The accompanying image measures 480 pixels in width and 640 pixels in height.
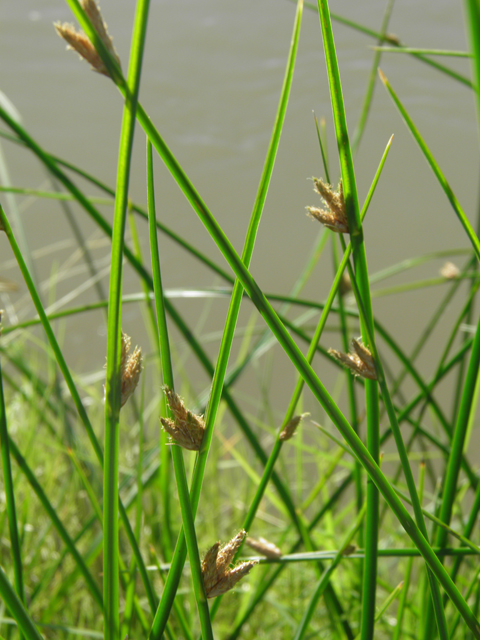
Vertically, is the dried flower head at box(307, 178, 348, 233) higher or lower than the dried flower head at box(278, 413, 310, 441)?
higher

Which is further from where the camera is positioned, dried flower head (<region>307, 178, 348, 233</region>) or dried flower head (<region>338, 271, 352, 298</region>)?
dried flower head (<region>338, 271, 352, 298</region>)

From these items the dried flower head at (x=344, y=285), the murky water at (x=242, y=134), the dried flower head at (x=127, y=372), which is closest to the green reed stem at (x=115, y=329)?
the dried flower head at (x=127, y=372)

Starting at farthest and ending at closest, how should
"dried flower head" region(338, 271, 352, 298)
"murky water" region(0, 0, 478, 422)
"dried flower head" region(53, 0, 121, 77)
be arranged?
"murky water" region(0, 0, 478, 422) < "dried flower head" region(338, 271, 352, 298) < "dried flower head" region(53, 0, 121, 77)

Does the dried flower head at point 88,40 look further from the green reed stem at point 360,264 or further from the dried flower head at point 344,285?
the dried flower head at point 344,285

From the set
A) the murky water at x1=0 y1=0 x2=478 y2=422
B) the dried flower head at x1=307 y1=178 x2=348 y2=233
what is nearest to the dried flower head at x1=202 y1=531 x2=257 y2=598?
the dried flower head at x1=307 y1=178 x2=348 y2=233

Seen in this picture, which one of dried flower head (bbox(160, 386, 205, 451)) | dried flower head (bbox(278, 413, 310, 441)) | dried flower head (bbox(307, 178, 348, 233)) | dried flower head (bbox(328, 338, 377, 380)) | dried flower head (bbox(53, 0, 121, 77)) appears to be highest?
dried flower head (bbox(53, 0, 121, 77))

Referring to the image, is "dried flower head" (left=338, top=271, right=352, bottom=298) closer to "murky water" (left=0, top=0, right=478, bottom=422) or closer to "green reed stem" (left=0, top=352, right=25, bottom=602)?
"green reed stem" (left=0, top=352, right=25, bottom=602)

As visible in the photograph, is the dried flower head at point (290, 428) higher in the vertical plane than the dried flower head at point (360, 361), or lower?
lower

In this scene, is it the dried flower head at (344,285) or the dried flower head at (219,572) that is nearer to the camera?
the dried flower head at (219,572)
